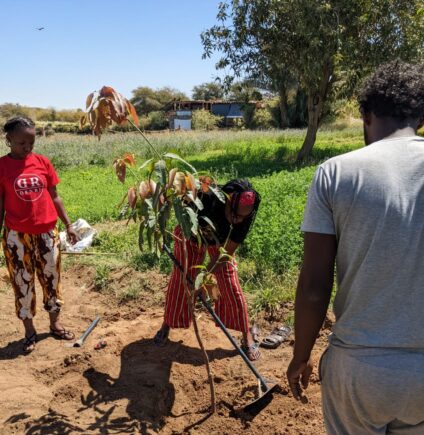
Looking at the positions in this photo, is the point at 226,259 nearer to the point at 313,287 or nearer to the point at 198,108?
the point at 313,287

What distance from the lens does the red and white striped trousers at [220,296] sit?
10.9 ft

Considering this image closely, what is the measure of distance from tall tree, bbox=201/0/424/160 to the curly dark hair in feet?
35.7

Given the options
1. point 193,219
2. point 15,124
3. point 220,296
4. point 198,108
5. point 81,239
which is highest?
point 198,108

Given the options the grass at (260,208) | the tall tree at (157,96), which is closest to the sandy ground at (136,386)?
the grass at (260,208)

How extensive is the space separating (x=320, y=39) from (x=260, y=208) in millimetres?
7562

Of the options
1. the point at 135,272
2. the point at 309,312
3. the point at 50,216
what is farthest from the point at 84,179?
the point at 309,312

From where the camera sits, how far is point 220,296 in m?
3.41

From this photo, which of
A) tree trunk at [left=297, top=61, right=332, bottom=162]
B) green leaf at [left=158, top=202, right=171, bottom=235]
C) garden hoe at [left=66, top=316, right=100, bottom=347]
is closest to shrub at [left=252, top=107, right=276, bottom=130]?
tree trunk at [left=297, top=61, right=332, bottom=162]

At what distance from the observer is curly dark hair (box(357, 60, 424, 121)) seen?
144 cm

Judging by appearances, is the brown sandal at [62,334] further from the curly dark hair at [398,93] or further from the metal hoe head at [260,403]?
the curly dark hair at [398,93]

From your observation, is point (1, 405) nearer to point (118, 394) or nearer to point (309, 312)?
point (118, 394)

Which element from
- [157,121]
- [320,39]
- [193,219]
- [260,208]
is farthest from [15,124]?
[157,121]

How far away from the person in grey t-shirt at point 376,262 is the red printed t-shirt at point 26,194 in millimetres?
2440

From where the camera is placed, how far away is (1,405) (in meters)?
2.88
